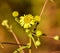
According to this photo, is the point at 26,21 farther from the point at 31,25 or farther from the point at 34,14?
the point at 34,14

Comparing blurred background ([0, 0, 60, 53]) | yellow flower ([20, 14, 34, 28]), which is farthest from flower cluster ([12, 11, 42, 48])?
blurred background ([0, 0, 60, 53])

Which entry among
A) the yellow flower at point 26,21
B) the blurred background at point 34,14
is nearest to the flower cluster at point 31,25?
the yellow flower at point 26,21

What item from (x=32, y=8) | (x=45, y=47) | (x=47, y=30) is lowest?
(x=45, y=47)

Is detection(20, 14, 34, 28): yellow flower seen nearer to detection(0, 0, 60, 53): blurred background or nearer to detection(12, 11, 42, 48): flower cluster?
detection(12, 11, 42, 48): flower cluster

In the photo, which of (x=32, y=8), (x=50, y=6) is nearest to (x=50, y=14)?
(x=50, y=6)

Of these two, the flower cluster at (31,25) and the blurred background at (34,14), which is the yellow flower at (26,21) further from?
the blurred background at (34,14)

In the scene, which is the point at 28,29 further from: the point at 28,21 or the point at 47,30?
the point at 47,30

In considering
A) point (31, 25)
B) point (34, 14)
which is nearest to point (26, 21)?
point (31, 25)

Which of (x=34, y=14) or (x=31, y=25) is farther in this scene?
(x=34, y=14)
